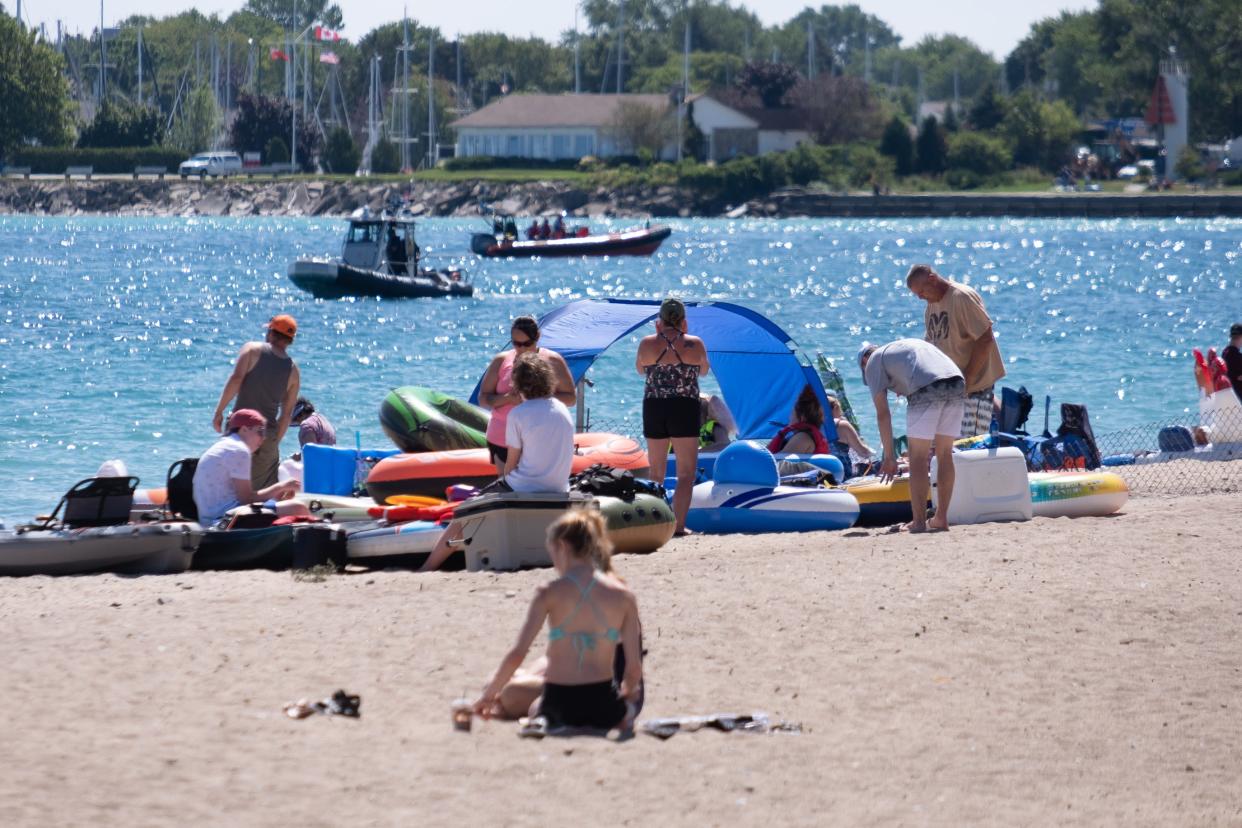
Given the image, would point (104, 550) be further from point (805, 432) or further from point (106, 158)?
point (106, 158)

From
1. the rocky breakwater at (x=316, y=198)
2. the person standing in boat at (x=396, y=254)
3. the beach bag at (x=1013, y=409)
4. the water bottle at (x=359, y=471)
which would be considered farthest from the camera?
the rocky breakwater at (x=316, y=198)

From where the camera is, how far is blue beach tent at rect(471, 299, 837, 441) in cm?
1302

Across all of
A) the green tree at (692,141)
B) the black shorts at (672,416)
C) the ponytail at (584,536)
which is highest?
the green tree at (692,141)

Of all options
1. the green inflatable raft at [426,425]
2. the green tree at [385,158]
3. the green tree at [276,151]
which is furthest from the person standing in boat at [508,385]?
the green tree at [276,151]

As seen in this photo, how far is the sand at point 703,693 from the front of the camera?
5426mm

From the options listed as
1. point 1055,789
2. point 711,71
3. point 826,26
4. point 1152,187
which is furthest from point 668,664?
point 826,26

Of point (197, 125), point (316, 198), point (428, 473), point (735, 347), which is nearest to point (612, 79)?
point (197, 125)

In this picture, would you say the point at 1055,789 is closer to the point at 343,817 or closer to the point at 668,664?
the point at 668,664

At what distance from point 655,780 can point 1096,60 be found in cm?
12067

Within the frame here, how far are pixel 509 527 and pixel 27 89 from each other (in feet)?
359

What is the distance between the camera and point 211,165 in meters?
109

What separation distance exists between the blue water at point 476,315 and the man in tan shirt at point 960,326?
631 centimetres

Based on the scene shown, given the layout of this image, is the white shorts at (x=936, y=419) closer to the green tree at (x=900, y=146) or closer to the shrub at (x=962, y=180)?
the shrub at (x=962, y=180)

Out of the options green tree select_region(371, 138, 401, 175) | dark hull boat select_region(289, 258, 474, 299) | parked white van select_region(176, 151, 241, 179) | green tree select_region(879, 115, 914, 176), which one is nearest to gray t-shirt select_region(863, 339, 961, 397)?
dark hull boat select_region(289, 258, 474, 299)
